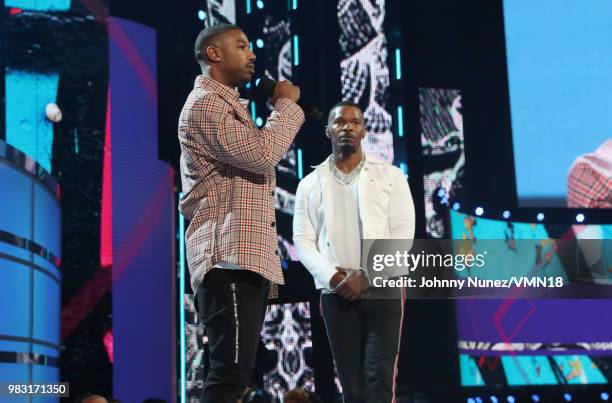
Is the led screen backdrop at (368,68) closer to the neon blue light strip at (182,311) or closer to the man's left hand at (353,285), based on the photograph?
the neon blue light strip at (182,311)

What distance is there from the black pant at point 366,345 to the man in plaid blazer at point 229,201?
34.4 inches

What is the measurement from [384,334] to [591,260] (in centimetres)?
307

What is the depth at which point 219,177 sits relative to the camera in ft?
8.16

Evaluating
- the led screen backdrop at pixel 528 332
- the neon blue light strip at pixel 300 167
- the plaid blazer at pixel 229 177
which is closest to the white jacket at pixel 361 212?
the plaid blazer at pixel 229 177

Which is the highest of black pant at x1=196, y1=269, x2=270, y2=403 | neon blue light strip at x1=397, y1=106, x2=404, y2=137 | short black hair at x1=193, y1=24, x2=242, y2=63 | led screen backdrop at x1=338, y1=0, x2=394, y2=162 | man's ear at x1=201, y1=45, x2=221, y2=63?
led screen backdrop at x1=338, y1=0, x2=394, y2=162

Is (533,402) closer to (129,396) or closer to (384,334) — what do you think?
(129,396)

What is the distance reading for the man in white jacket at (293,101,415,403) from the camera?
3.23 metres

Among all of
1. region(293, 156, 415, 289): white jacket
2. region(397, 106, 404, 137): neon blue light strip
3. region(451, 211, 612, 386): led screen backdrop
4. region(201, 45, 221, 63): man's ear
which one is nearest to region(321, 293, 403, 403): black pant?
region(293, 156, 415, 289): white jacket

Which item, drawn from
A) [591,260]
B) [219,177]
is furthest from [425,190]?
[219,177]

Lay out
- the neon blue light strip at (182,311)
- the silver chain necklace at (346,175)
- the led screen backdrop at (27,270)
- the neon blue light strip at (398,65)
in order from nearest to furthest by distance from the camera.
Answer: the silver chain necklace at (346,175), the led screen backdrop at (27,270), the neon blue light strip at (182,311), the neon blue light strip at (398,65)

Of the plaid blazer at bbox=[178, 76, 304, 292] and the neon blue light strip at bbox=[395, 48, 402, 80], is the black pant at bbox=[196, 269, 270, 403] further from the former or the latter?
the neon blue light strip at bbox=[395, 48, 402, 80]

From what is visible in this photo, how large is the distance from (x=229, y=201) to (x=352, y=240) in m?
1.14

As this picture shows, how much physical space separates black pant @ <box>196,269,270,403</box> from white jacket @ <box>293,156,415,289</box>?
3.43ft

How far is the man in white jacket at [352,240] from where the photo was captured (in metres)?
3.23
